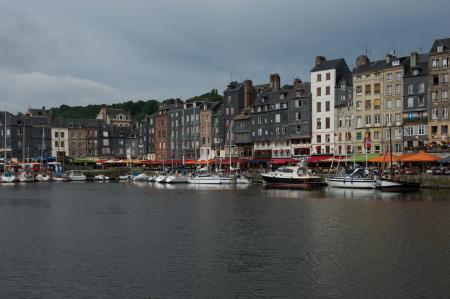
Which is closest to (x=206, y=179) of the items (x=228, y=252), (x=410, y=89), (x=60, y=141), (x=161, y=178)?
(x=161, y=178)

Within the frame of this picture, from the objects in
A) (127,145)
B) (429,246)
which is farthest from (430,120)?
(127,145)

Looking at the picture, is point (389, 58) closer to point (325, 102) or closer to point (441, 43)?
point (441, 43)

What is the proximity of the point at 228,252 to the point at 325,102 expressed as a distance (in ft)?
292

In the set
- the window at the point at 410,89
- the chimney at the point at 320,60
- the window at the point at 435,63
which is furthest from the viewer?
the chimney at the point at 320,60

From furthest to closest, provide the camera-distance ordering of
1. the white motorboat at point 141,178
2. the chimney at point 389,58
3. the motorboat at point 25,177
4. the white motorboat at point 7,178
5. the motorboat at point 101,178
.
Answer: the motorboat at point 101,178 < the white motorboat at point 141,178 < the motorboat at point 25,177 < the white motorboat at point 7,178 < the chimney at point 389,58

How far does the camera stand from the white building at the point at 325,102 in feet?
392

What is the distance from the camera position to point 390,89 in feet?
362

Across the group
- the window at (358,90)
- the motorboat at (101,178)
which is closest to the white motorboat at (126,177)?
the motorboat at (101,178)

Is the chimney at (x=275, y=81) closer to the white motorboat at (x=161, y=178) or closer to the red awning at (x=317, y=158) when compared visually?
the red awning at (x=317, y=158)

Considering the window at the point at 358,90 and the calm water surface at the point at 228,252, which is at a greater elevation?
the window at the point at 358,90

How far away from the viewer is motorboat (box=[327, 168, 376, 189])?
287ft

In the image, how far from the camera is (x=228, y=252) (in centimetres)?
3519

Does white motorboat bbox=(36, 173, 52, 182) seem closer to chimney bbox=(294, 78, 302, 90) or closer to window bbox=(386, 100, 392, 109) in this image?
chimney bbox=(294, 78, 302, 90)

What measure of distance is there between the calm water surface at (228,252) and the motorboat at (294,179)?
1319 inches
